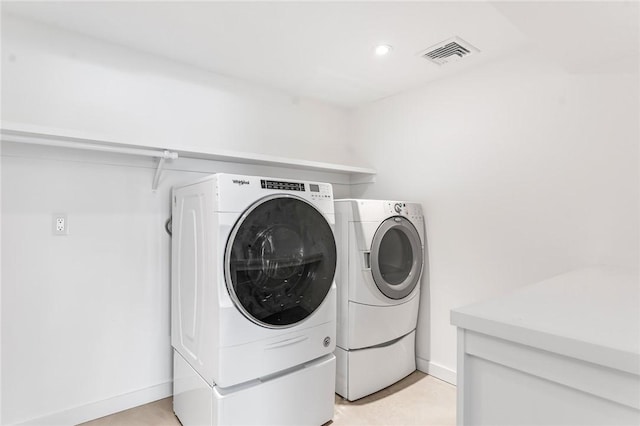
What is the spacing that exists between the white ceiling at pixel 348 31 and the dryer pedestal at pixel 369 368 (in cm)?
191

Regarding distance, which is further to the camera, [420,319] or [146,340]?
[420,319]

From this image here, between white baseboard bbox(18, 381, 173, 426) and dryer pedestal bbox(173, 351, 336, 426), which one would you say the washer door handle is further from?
white baseboard bbox(18, 381, 173, 426)

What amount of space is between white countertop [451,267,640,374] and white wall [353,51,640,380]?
0.87m

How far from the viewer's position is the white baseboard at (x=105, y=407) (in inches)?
71.2

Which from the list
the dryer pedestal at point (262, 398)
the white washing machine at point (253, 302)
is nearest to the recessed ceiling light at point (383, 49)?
the white washing machine at point (253, 302)

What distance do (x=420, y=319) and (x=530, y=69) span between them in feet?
6.05

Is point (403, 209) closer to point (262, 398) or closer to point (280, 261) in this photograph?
point (280, 261)

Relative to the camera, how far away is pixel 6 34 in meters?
1.74

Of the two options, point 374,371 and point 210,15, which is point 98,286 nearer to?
point 210,15

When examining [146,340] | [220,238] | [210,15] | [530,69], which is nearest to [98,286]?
[146,340]

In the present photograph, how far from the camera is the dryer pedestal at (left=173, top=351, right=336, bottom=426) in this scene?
1.57 metres

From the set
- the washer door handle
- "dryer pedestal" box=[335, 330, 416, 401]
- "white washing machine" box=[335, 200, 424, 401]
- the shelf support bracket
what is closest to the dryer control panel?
"white washing machine" box=[335, 200, 424, 401]

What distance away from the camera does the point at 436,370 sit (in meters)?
2.45

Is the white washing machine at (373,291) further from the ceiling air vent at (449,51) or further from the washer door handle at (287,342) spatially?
the ceiling air vent at (449,51)
